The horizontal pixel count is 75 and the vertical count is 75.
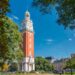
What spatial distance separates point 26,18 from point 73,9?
474 ft

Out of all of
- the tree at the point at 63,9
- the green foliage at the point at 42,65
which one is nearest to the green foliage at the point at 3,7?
the tree at the point at 63,9

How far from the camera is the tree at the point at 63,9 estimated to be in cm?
1595

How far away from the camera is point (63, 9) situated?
16.7 metres

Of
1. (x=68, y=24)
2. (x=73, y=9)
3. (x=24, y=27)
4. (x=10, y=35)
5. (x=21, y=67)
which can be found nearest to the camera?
(x=73, y=9)

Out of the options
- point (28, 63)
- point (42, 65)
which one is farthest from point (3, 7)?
point (42, 65)

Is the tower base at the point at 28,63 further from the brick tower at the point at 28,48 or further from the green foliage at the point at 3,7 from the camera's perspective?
the green foliage at the point at 3,7

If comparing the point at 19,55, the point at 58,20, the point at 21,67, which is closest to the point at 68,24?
the point at 58,20

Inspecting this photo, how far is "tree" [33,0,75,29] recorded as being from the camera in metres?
16.0

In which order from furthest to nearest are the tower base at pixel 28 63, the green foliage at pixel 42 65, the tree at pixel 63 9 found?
the green foliage at pixel 42 65 < the tower base at pixel 28 63 < the tree at pixel 63 9

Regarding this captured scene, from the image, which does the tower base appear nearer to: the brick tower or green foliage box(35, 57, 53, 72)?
the brick tower

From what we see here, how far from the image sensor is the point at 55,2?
1650 centimetres

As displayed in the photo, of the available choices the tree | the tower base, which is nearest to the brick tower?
the tower base

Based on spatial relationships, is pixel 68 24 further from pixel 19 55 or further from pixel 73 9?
pixel 19 55

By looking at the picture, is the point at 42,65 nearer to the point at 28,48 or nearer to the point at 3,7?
the point at 28,48
